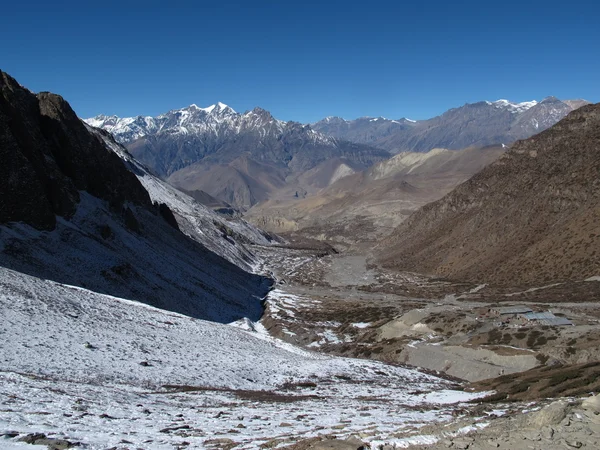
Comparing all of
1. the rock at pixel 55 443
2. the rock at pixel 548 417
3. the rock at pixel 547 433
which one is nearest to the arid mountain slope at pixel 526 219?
the rock at pixel 548 417

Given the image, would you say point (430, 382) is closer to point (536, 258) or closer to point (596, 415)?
point (596, 415)

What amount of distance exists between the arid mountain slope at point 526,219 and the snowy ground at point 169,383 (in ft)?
184

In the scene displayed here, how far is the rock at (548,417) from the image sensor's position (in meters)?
12.7

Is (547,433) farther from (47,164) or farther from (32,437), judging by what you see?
(47,164)

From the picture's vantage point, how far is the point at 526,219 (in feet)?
321

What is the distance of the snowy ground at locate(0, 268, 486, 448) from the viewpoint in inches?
603

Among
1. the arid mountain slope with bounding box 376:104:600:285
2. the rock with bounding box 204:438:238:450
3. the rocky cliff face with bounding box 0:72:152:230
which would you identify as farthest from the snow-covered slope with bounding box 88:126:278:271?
the rock with bounding box 204:438:238:450

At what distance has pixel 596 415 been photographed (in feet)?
43.0

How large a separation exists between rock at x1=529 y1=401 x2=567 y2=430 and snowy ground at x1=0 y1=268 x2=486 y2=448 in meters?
3.19

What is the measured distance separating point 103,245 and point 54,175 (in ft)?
34.9

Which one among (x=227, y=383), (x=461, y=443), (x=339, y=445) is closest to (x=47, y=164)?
(x=227, y=383)

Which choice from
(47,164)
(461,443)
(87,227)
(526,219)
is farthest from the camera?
(526,219)

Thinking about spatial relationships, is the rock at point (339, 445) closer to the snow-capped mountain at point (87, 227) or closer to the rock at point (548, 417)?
the rock at point (548, 417)

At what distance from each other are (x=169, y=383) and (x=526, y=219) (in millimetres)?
89027
